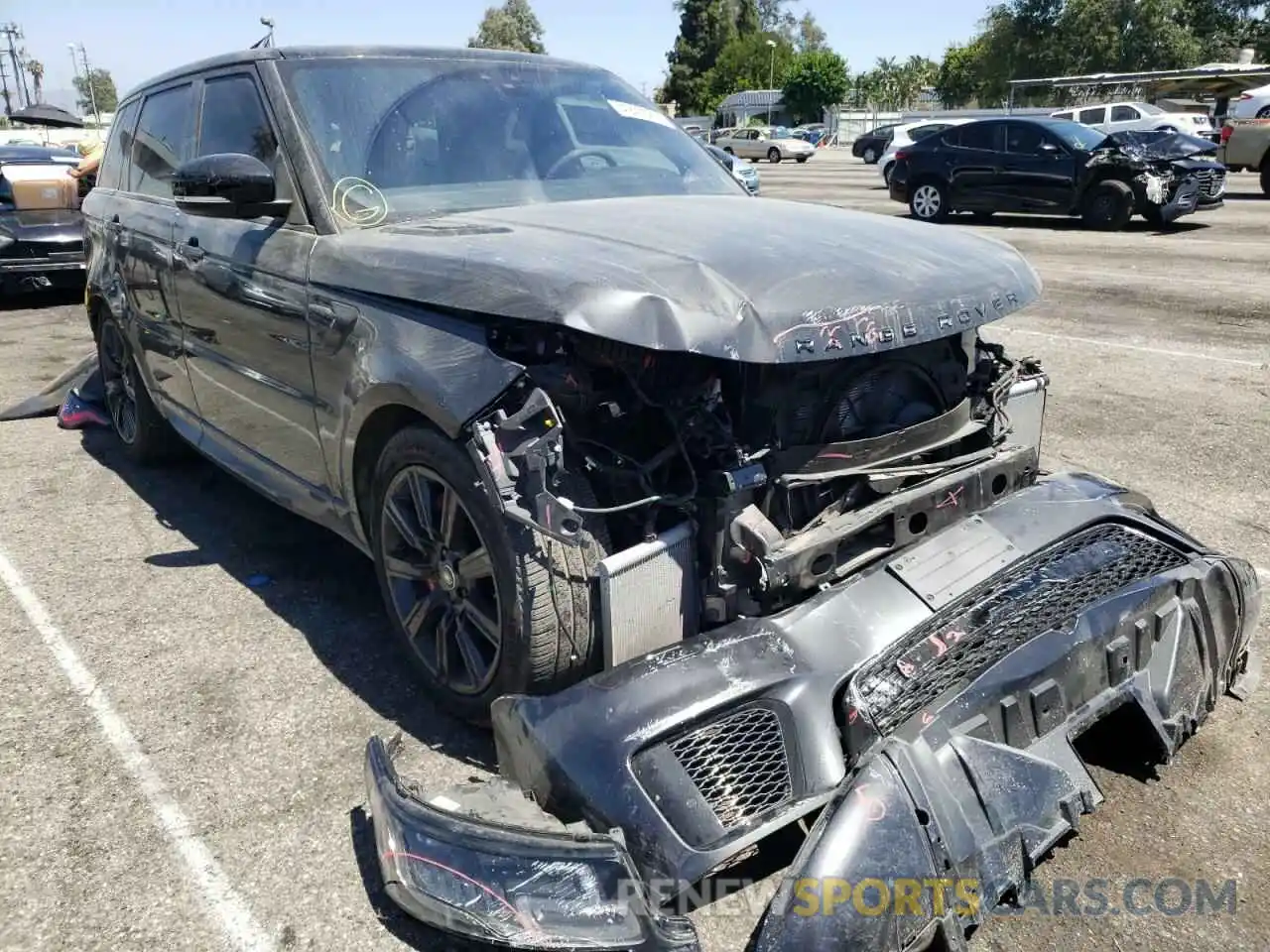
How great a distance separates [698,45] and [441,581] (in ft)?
315

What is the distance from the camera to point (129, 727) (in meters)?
3.12

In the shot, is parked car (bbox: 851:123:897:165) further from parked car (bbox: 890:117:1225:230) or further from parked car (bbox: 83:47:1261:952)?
parked car (bbox: 83:47:1261:952)

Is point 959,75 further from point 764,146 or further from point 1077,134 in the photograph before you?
point 1077,134

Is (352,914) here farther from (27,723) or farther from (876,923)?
(27,723)

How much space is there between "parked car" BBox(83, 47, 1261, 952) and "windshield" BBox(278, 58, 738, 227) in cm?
2

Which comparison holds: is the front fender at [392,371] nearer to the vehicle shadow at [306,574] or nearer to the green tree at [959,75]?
the vehicle shadow at [306,574]

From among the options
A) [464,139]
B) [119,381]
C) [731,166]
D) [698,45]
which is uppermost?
[698,45]

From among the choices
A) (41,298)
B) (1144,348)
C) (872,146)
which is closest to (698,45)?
(872,146)

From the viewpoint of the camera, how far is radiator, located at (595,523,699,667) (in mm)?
2473

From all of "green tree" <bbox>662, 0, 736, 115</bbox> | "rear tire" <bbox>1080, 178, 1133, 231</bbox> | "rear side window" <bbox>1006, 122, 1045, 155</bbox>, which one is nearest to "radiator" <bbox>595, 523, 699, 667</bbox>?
"rear tire" <bbox>1080, 178, 1133, 231</bbox>

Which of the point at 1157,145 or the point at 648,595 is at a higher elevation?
the point at 1157,145

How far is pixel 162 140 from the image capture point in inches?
181

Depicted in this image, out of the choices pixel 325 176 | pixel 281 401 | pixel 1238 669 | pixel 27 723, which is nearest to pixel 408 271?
pixel 325 176
